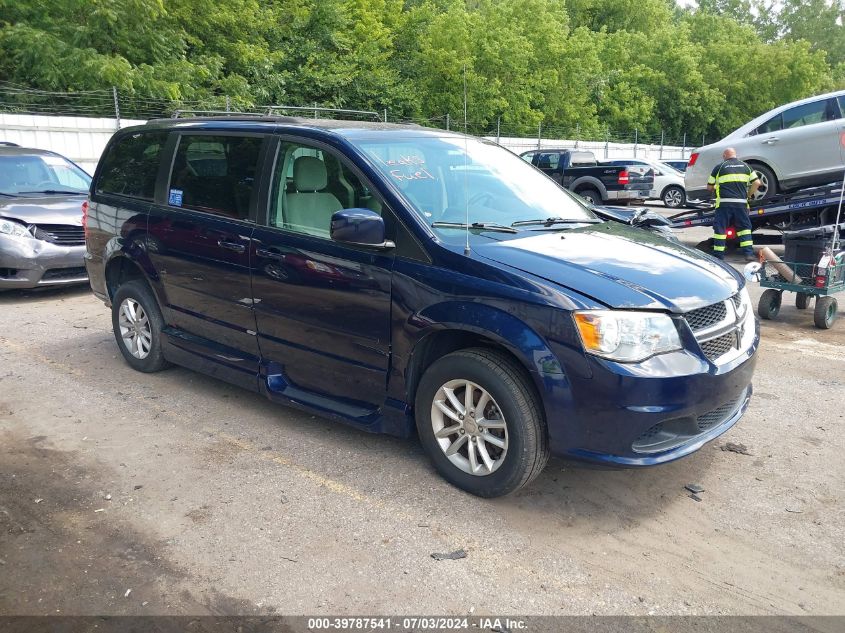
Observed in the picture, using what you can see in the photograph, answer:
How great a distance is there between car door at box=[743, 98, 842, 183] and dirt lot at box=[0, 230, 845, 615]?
7.97m

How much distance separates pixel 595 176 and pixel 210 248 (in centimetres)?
1731

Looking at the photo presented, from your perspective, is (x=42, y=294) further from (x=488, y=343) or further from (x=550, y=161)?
(x=550, y=161)

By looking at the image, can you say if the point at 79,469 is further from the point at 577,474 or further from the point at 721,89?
the point at 721,89

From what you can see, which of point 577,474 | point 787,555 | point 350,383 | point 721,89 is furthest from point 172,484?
point 721,89

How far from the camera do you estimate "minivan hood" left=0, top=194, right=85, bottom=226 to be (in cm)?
866

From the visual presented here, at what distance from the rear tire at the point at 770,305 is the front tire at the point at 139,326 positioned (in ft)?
20.1

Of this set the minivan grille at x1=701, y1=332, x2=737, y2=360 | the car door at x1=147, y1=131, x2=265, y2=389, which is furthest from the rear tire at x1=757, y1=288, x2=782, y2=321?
the car door at x1=147, y1=131, x2=265, y2=389

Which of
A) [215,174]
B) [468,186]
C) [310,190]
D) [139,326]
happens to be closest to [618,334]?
[468,186]

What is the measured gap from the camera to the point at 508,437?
A: 3.60 meters

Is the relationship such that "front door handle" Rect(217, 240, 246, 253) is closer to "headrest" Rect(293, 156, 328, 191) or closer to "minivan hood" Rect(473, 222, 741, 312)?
"headrest" Rect(293, 156, 328, 191)

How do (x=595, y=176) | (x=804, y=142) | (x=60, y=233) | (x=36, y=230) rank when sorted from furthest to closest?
(x=595, y=176)
(x=804, y=142)
(x=60, y=233)
(x=36, y=230)

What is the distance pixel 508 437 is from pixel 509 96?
3267 centimetres

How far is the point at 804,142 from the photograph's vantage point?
38.8 ft

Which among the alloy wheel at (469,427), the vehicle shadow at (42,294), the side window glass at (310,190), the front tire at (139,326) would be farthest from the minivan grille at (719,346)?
the vehicle shadow at (42,294)
